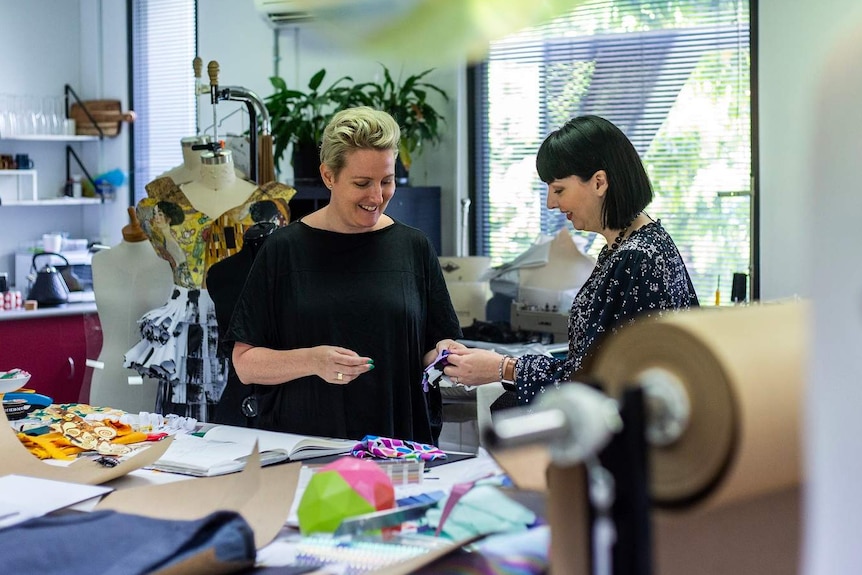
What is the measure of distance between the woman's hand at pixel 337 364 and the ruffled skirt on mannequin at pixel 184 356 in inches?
49.6

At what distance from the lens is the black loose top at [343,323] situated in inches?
97.1

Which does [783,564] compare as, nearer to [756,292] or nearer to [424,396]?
[424,396]

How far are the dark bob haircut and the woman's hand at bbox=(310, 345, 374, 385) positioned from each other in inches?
23.8

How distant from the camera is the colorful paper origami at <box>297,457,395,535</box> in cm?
132

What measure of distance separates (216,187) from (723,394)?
3089 mm

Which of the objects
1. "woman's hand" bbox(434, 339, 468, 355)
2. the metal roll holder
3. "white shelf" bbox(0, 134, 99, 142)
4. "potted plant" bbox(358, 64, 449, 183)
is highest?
"white shelf" bbox(0, 134, 99, 142)

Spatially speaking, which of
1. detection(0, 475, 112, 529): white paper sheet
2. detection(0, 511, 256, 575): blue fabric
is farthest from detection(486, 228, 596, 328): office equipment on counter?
detection(0, 511, 256, 575): blue fabric

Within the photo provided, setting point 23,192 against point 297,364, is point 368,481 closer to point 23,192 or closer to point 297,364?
point 297,364

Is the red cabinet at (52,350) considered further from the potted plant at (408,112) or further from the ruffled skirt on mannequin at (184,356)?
the potted plant at (408,112)

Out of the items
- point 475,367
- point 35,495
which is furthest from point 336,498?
point 475,367

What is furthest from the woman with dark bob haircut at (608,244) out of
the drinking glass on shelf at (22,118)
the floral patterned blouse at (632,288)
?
the drinking glass on shelf at (22,118)

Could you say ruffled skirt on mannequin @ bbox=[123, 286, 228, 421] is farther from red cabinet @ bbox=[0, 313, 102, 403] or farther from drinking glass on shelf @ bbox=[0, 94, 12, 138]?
drinking glass on shelf @ bbox=[0, 94, 12, 138]

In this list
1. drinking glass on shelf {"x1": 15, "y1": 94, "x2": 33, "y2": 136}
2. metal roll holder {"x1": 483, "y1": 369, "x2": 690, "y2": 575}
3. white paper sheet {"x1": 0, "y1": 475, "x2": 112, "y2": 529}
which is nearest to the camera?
metal roll holder {"x1": 483, "y1": 369, "x2": 690, "y2": 575}

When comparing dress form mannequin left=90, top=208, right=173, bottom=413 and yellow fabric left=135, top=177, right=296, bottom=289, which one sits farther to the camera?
dress form mannequin left=90, top=208, right=173, bottom=413
